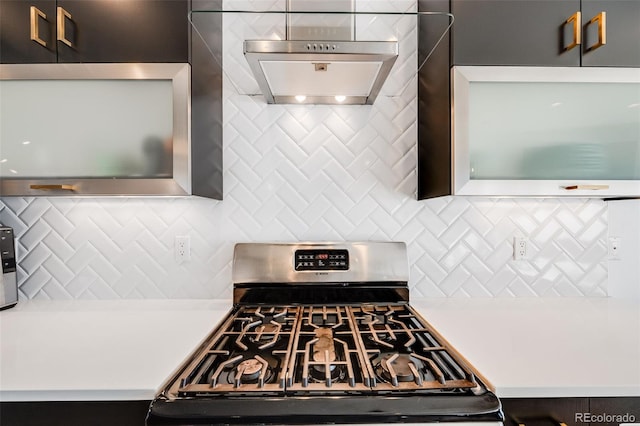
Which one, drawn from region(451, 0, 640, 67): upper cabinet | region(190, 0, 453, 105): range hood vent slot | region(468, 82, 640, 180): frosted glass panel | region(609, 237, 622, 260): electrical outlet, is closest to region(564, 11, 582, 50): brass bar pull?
region(451, 0, 640, 67): upper cabinet

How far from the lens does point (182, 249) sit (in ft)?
5.23

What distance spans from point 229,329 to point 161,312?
A: 363 mm

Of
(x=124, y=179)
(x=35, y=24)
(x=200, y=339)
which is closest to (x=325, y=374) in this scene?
(x=200, y=339)

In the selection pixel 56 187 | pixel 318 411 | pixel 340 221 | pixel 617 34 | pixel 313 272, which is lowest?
pixel 318 411

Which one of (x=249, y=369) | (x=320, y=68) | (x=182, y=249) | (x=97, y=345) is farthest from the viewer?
(x=182, y=249)

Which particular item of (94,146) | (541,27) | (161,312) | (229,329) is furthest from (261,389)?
(541,27)

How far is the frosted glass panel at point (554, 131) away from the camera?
1.28 metres

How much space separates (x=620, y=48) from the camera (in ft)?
4.14

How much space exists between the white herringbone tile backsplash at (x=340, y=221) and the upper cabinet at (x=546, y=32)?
1.36ft

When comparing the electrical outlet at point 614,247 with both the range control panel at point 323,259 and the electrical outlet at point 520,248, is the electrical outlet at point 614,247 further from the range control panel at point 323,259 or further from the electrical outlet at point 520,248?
the range control panel at point 323,259

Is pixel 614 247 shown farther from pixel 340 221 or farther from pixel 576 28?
pixel 340 221

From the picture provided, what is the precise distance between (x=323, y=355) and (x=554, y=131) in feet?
3.66

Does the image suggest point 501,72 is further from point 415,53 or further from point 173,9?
point 173,9

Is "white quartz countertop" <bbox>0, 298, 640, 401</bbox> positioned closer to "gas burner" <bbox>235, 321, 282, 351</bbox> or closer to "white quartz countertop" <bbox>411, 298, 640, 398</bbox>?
"white quartz countertop" <bbox>411, 298, 640, 398</bbox>
